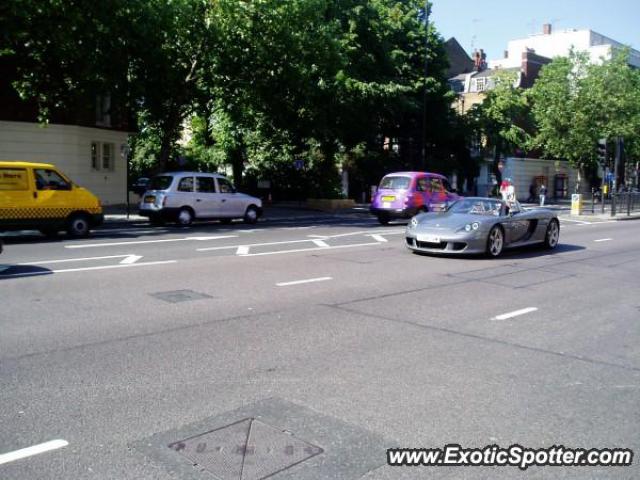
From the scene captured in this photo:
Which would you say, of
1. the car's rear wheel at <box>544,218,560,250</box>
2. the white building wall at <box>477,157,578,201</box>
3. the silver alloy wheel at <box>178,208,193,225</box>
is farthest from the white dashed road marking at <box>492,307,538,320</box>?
the white building wall at <box>477,157,578,201</box>

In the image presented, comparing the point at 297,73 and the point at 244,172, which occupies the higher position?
the point at 297,73

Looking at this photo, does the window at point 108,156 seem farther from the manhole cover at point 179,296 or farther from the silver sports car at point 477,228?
the manhole cover at point 179,296

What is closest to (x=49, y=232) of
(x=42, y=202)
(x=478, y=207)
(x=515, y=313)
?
(x=42, y=202)

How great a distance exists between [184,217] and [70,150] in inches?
410

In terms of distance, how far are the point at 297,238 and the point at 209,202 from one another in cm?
527

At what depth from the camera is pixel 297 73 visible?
2655 centimetres

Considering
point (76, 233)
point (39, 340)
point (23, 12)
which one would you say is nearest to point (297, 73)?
point (23, 12)

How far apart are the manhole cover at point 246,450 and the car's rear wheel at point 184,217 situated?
17160 millimetres

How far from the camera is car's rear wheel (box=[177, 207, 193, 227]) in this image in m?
20.8

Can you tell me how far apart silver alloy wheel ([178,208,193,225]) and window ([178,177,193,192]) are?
2.21 feet

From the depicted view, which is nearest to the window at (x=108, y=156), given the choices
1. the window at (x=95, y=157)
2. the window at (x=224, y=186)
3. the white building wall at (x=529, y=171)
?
the window at (x=95, y=157)

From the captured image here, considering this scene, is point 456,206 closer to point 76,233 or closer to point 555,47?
point 76,233

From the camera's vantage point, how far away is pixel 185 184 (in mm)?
21000

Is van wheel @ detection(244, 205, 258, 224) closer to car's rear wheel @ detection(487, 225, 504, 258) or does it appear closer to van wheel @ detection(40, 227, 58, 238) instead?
van wheel @ detection(40, 227, 58, 238)
